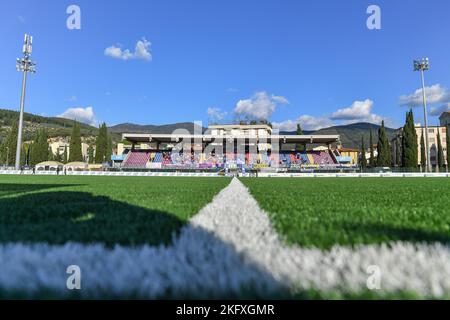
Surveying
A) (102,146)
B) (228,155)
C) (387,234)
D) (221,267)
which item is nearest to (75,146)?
(102,146)

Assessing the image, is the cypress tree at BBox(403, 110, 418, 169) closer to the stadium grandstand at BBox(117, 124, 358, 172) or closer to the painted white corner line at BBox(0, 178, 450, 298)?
the stadium grandstand at BBox(117, 124, 358, 172)

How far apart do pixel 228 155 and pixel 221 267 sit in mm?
47459

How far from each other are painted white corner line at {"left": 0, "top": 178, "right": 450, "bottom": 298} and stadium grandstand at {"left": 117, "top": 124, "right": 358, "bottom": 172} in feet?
123

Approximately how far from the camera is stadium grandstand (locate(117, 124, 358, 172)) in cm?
4125

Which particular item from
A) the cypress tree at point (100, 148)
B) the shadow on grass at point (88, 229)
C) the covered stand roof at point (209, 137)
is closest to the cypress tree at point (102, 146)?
the cypress tree at point (100, 148)

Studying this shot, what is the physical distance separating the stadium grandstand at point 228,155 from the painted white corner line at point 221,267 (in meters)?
37.5

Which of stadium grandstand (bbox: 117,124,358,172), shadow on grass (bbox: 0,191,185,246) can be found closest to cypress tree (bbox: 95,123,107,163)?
stadium grandstand (bbox: 117,124,358,172)

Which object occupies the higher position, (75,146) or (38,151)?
(75,146)

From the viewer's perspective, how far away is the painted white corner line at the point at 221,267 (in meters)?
0.92

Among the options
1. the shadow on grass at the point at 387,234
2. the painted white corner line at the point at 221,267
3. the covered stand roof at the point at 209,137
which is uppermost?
the covered stand roof at the point at 209,137

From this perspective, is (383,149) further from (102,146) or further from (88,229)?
(88,229)

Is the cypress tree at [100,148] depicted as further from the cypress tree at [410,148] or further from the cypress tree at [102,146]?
the cypress tree at [410,148]

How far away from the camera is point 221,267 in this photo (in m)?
1.09
